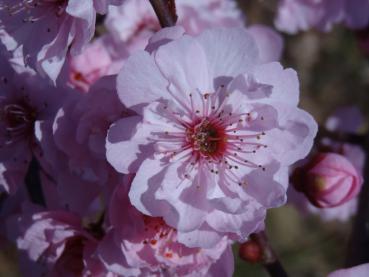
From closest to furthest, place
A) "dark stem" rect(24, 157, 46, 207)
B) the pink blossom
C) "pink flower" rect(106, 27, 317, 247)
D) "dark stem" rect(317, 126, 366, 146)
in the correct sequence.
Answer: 1. "pink flower" rect(106, 27, 317, 247)
2. "dark stem" rect(24, 157, 46, 207)
3. "dark stem" rect(317, 126, 366, 146)
4. the pink blossom

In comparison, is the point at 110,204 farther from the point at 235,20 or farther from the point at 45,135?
the point at 235,20

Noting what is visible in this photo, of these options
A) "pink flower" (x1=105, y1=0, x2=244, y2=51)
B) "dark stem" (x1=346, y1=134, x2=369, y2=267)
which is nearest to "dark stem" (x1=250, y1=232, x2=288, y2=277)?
"dark stem" (x1=346, y1=134, x2=369, y2=267)

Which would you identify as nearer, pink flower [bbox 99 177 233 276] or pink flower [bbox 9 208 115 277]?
pink flower [bbox 99 177 233 276]

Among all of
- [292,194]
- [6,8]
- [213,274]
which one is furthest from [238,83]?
[292,194]

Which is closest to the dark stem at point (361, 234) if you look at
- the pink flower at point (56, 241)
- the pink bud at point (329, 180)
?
the pink bud at point (329, 180)

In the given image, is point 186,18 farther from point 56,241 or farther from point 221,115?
point 56,241

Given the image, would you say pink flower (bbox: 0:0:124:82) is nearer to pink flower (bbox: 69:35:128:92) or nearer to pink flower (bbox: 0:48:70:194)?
pink flower (bbox: 0:48:70:194)

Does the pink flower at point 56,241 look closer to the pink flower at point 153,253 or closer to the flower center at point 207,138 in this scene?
the pink flower at point 153,253
